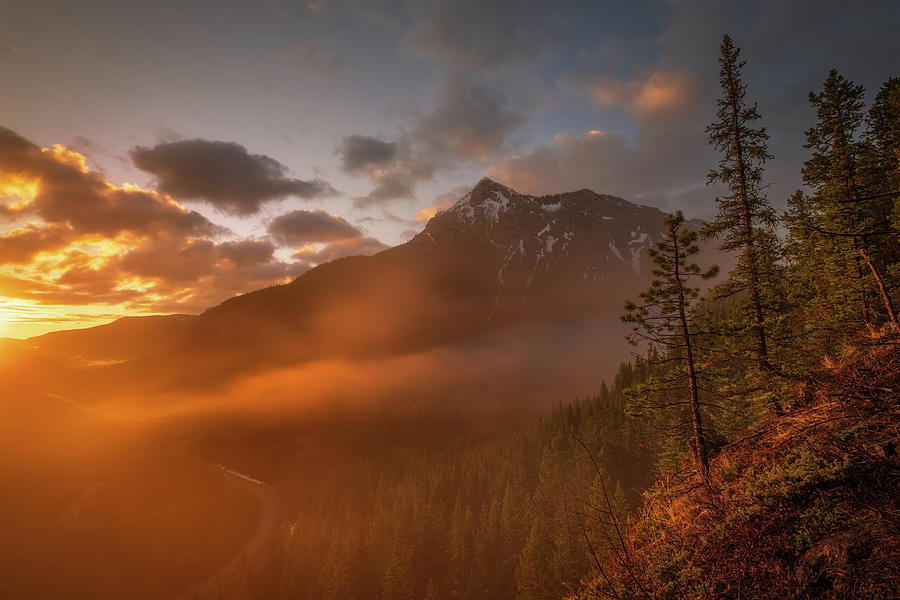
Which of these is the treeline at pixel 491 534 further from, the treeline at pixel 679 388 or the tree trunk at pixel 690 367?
the tree trunk at pixel 690 367

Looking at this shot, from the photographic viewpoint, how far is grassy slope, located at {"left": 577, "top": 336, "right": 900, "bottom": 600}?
13.4 feet

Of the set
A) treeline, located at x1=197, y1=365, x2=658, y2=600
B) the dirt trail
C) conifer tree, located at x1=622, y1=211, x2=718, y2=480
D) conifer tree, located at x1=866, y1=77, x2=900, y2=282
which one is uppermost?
conifer tree, located at x1=866, y1=77, x2=900, y2=282

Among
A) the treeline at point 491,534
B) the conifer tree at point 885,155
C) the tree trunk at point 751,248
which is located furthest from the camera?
the treeline at point 491,534

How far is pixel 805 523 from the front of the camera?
4992 mm

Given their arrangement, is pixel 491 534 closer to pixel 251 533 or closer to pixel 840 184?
pixel 840 184

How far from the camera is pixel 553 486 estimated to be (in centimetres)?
6238

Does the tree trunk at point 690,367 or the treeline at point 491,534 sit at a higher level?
the tree trunk at point 690,367

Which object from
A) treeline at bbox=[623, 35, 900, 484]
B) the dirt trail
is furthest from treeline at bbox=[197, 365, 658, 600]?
treeline at bbox=[623, 35, 900, 484]

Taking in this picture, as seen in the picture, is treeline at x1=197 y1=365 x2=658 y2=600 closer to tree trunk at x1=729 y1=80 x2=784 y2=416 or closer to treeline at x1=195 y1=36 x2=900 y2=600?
treeline at x1=195 y1=36 x2=900 y2=600

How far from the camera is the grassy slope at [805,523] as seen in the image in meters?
4.08

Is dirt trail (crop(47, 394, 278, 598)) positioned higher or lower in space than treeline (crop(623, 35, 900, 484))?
lower

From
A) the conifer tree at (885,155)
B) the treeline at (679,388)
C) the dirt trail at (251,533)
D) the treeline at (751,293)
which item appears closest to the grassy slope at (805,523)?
the treeline at (679,388)

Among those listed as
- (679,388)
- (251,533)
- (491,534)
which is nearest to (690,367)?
(679,388)

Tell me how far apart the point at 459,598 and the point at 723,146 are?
68581 mm
